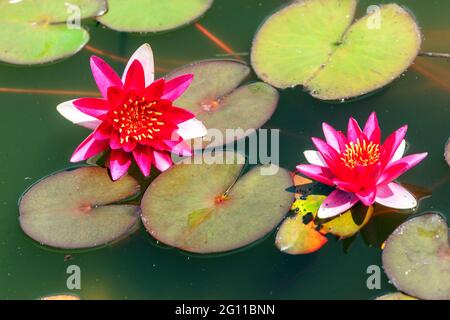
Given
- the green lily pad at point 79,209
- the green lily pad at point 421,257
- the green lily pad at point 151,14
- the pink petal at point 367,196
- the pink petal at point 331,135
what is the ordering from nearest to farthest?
1. the green lily pad at point 421,257
2. the pink petal at point 367,196
3. the green lily pad at point 79,209
4. the pink petal at point 331,135
5. the green lily pad at point 151,14

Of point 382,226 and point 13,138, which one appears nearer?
point 382,226

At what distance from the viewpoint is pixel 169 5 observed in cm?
460

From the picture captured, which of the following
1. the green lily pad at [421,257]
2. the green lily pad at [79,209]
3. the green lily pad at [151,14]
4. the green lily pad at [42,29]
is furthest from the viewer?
the green lily pad at [151,14]

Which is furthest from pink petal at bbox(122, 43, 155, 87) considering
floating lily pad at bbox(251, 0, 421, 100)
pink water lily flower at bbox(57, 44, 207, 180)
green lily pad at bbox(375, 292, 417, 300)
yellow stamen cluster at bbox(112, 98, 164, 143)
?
green lily pad at bbox(375, 292, 417, 300)

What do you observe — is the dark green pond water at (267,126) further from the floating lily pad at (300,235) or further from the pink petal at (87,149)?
the pink petal at (87,149)

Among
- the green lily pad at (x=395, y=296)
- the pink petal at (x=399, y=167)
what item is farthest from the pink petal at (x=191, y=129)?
the green lily pad at (x=395, y=296)

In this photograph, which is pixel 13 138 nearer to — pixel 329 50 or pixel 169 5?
pixel 169 5

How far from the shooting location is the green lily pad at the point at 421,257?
312 centimetres

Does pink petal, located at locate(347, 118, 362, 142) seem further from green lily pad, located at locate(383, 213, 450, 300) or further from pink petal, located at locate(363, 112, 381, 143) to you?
green lily pad, located at locate(383, 213, 450, 300)

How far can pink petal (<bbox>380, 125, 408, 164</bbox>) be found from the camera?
A: 3449 mm

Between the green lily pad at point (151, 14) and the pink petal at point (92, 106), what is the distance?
103 centimetres

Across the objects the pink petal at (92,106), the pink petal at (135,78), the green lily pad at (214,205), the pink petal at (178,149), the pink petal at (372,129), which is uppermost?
the pink petal at (135,78)

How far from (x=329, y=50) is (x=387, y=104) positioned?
0.50 meters
